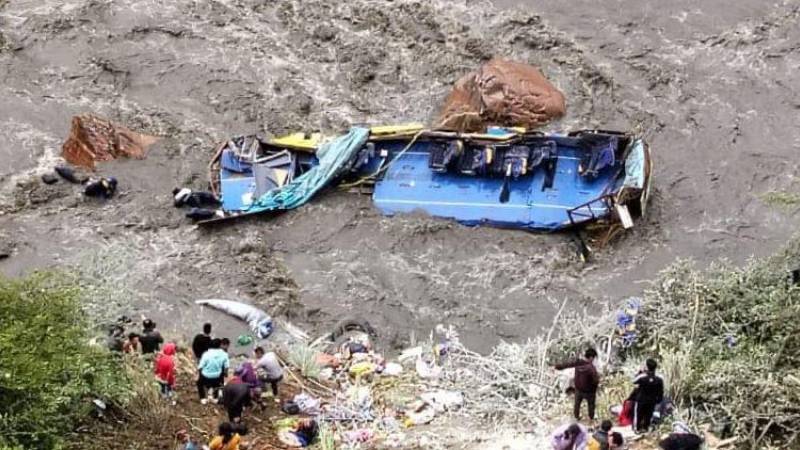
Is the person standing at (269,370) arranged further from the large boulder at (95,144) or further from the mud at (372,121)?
the large boulder at (95,144)

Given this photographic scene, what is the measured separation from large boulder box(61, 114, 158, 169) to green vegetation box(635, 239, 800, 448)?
11.1 metres

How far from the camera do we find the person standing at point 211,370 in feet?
44.8

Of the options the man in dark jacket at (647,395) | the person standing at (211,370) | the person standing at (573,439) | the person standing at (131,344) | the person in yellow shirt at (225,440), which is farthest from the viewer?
the person standing at (131,344)

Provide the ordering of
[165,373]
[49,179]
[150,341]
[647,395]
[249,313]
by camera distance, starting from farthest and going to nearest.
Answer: [49,179], [249,313], [150,341], [165,373], [647,395]

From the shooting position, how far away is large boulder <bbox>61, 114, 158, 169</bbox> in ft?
71.7

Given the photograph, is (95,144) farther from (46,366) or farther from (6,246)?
(46,366)

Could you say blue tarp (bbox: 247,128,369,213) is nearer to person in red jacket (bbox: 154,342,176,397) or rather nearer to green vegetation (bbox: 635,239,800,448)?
person in red jacket (bbox: 154,342,176,397)

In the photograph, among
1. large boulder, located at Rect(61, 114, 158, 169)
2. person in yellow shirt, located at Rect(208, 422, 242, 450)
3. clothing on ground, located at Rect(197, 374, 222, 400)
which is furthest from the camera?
large boulder, located at Rect(61, 114, 158, 169)

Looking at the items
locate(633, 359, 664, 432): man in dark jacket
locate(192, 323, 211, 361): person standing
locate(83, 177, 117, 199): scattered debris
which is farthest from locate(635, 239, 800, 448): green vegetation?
locate(83, 177, 117, 199): scattered debris

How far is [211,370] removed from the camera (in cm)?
1366

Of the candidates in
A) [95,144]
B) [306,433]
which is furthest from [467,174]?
[306,433]

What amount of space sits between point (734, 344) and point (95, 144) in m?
12.9

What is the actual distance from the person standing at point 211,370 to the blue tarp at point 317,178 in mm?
6610

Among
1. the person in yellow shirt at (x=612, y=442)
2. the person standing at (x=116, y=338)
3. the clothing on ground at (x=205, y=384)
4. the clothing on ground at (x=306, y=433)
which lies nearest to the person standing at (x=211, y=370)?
the clothing on ground at (x=205, y=384)
